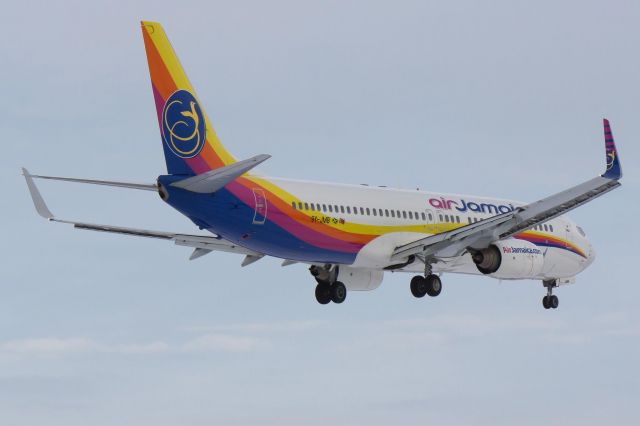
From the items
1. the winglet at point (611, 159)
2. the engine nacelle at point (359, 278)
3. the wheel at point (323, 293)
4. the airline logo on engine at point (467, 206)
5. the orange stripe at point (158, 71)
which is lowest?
the wheel at point (323, 293)

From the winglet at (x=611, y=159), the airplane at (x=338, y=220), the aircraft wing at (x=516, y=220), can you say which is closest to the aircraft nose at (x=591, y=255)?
the airplane at (x=338, y=220)

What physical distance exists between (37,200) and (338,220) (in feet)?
38.6

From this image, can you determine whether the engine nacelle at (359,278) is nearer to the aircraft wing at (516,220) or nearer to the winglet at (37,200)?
the aircraft wing at (516,220)

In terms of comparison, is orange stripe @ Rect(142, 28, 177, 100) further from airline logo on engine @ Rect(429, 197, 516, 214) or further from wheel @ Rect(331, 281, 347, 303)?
airline logo on engine @ Rect(429, 197, 516, 214)

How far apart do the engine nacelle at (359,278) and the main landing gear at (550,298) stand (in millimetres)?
9901

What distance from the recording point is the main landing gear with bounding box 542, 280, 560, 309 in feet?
190

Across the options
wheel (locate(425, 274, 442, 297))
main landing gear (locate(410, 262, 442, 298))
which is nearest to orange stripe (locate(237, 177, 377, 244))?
main landing gear (locate(410, 262, 442, 298))

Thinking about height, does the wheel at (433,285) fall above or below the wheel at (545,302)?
below

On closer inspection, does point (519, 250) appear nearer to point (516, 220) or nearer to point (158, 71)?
point (516, 220)

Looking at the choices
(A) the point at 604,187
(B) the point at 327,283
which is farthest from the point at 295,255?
(A) the point at 604,187

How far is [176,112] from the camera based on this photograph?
140ft

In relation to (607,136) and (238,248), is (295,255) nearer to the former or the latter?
(238,248)

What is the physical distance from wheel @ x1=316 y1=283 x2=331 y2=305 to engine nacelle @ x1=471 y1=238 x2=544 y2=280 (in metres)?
6.41

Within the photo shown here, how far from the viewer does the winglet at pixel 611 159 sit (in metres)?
41.7
